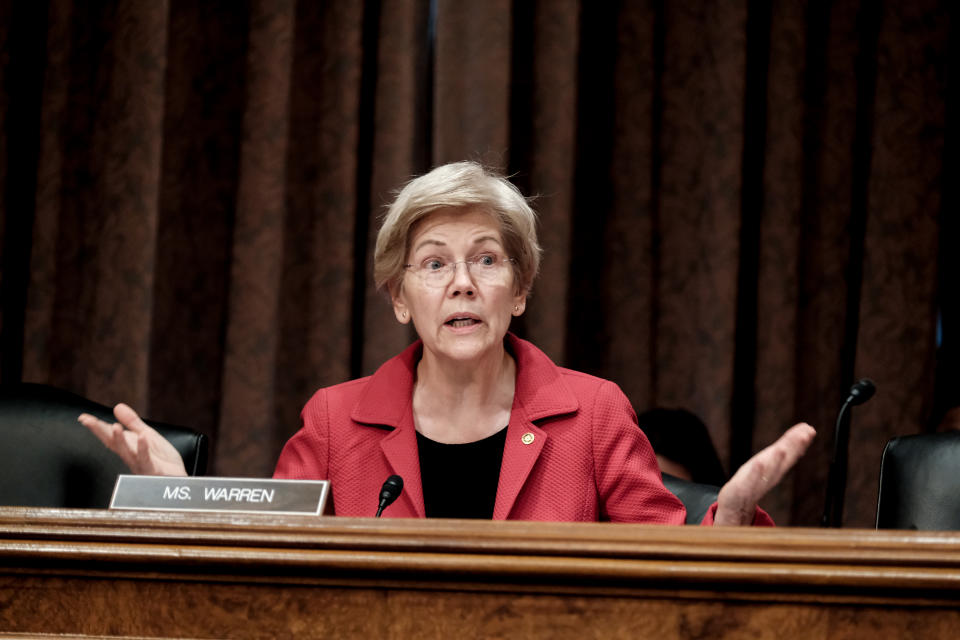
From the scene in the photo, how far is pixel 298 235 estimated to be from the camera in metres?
2.99

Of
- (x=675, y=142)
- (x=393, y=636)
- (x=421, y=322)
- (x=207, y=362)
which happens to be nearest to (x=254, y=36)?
(x=207, y=362)

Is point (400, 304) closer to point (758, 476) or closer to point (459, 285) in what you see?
point (459, 285)

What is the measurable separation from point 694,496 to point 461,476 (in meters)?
0.42

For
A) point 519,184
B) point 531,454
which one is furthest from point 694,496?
point 519,184

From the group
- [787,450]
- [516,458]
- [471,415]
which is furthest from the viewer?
[471,415]

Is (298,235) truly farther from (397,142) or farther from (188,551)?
(188,551)

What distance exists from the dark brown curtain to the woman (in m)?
1.06

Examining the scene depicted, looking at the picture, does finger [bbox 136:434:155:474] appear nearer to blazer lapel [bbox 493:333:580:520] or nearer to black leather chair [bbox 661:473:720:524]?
blazer lapel [bbox 493:333:580:520]

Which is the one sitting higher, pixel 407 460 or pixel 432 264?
pixel 432 264

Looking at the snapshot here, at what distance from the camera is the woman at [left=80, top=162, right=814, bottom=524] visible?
5.54 feet

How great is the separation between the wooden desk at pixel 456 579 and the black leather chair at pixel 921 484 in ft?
2.22

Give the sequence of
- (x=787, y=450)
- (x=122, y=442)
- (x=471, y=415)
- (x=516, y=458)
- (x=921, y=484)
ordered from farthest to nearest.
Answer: (x=471, y=415), (x=516, y=458), (x=921, y=484), (x=122, y=442), (x=787, y=450)

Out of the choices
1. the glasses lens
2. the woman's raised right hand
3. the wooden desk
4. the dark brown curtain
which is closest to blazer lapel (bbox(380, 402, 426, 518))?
the glasses lens

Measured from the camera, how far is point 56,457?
171 centimetres
